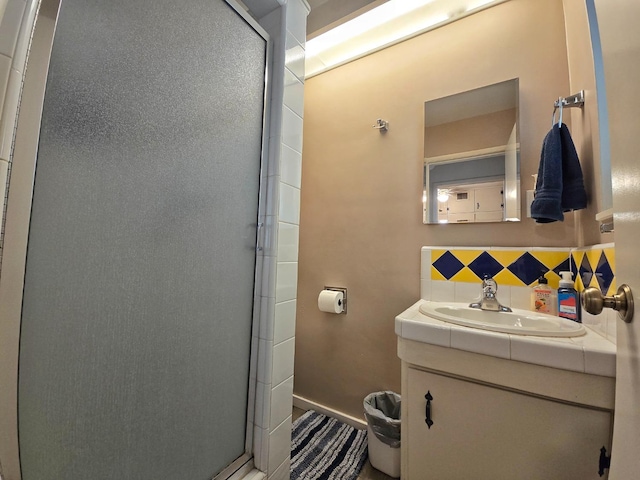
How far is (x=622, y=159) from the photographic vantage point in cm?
49

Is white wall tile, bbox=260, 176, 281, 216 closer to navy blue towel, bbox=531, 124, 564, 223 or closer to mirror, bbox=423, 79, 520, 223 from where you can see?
mirror, bbox=423, 79, 520, 223

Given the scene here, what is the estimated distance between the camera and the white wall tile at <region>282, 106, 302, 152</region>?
0.91 meters

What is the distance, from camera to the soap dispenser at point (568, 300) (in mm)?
1015

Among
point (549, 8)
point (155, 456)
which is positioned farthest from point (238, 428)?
point (549, 8)

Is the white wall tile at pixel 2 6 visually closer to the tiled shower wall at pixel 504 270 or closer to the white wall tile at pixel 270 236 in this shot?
the white wall tile at pixel 270 236

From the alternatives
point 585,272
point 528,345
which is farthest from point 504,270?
point 528,345

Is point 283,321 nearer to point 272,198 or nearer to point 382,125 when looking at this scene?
point 272,198

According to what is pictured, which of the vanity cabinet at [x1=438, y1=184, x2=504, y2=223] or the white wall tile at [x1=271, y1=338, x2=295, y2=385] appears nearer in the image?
the white wall tile at [x1=271, y1=338, x2=295, y2=385]

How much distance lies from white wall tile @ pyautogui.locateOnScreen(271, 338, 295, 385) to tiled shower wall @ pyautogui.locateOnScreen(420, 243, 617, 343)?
82cm

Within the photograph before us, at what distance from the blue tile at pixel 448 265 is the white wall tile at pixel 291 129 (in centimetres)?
92

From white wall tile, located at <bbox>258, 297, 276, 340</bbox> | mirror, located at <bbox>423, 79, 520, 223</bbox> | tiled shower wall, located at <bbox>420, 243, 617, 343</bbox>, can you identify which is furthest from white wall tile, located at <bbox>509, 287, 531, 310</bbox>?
white wall tile, located at <bbox>258, 297, 276, 340</bbox>

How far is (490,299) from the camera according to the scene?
3.84ft

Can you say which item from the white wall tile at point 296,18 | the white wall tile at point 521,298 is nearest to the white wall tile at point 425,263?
the white wall tile at point 521,298

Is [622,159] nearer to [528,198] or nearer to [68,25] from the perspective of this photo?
[528,198]
